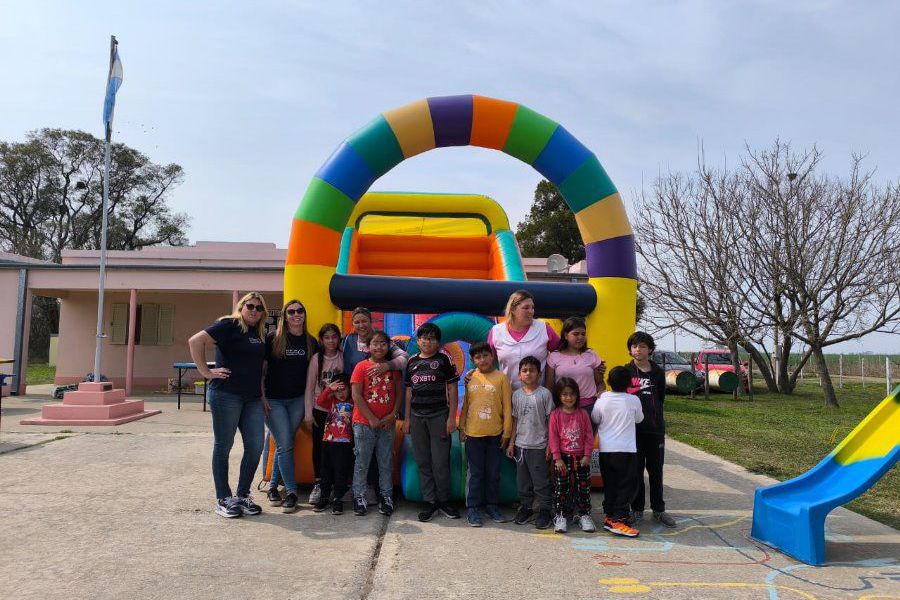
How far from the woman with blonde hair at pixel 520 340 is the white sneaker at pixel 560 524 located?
35.8 inches

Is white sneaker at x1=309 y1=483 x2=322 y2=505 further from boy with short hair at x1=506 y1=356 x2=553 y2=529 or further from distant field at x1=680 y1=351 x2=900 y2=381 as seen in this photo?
distant field at x1=680 y1=351 x2=900 y2=381

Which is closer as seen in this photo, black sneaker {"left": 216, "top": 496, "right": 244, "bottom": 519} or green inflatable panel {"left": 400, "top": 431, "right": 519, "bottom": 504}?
black sneaker {"left": 216, "top": 496, "right": 244, "bottom": 519}

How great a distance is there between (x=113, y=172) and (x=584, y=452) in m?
34.1

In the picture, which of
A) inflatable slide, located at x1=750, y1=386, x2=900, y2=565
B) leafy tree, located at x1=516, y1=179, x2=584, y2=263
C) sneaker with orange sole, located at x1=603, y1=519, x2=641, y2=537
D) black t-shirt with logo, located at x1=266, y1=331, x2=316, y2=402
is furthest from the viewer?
leafy tree, located at x1=516, y1=179, x2=584, y2=263

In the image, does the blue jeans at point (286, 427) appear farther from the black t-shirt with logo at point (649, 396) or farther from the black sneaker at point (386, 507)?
the black t-shirt with logo at point (649, 396)

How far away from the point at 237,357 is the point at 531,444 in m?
2.11

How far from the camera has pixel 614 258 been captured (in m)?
5.29

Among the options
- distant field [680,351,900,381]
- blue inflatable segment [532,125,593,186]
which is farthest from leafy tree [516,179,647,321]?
blue inflatable segment [532,125,593,186]

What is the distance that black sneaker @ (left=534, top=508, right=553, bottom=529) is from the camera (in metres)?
4.13

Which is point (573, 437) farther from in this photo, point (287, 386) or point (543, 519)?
point (287, 386)

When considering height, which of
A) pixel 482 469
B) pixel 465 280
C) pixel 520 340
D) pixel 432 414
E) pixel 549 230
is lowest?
pixel 482 469

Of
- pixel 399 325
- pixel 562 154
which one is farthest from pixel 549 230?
pixel 562 154

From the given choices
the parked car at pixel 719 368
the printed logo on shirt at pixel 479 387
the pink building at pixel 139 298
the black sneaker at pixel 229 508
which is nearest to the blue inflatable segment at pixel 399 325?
the printed logo on shirt at pixel 479 387

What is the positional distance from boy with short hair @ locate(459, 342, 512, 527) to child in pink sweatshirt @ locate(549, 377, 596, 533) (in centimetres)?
35
